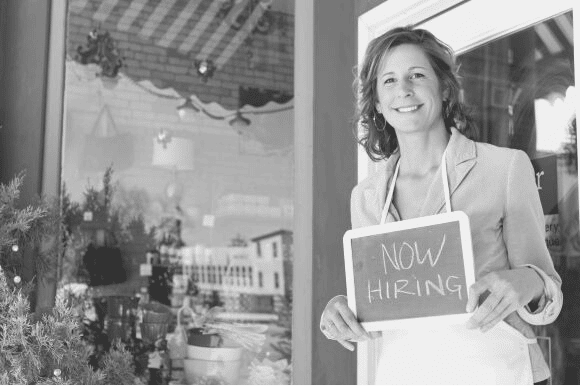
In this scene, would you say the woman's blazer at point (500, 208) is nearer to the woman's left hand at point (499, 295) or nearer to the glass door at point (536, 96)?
the woman's left hand at point (499, 295)

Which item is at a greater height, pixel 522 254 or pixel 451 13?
pixel 451 13

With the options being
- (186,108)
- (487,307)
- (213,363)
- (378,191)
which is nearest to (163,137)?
(186,108)

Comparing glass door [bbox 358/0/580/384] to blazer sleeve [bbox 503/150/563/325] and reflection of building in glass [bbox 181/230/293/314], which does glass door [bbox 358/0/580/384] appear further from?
reflection of building in glass [bbox 181/230/293/314]

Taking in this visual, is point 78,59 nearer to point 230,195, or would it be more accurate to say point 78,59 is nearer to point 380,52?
point 230,195

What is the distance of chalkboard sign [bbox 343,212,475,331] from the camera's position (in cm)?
154

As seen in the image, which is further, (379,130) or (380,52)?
(379,130)

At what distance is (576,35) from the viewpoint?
2.05m

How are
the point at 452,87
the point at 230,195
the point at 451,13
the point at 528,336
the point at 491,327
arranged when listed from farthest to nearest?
the point at 230,195, the point at 451,13, the point at 452,87, the point at 528,336, the point at 491,327

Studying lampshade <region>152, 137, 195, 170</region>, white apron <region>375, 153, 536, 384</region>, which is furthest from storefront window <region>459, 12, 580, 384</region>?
lampshade <region>152, 137, 195, 170</region>

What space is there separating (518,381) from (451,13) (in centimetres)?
153

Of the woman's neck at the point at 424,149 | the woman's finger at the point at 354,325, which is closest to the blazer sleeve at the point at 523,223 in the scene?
the woman's neck at the point at 424,149

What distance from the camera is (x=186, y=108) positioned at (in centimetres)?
774

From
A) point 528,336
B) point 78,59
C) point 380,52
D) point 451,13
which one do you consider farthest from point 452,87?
point 78,59

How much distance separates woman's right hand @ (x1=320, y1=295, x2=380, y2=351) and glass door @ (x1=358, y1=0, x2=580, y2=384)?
93 cm
